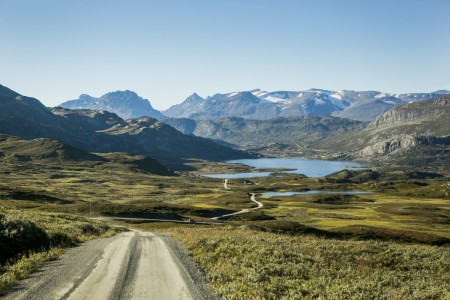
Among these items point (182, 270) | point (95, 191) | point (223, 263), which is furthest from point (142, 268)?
point (95, 191)

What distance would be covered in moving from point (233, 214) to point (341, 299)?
359ft

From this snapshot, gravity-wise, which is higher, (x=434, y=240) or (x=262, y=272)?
(x=262, y=272)

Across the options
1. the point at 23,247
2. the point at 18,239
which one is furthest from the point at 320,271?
the point at 18,239

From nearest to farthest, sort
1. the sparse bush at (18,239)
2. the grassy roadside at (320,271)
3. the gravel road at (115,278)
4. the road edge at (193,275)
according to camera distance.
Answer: the gravel road at (115,278)
the road edge at (193,275)
the grassy roadside at (320,271)
the sparse bush at (18,239)

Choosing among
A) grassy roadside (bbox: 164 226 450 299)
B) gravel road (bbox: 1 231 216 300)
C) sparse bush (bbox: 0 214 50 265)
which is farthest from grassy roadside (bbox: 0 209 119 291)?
grassy roadside (bbox: 164 226 450 299)

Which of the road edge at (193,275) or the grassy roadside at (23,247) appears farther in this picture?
the grassy roadside at (23,247)

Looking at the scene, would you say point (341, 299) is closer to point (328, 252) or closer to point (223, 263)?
point (223, 263)

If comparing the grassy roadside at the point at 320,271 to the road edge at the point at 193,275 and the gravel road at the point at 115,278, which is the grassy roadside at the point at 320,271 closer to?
the road edge at the point at 193,275

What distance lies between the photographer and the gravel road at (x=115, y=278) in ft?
66.7

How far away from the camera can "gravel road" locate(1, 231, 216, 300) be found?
66.7ft

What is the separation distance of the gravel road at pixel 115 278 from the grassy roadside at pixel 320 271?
1.64 metres

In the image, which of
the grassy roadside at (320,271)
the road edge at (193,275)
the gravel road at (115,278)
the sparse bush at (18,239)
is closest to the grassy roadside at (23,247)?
the sparse bush at (18,239)

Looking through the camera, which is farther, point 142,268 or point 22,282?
point 142,268

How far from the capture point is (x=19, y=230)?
32250 millimetres
